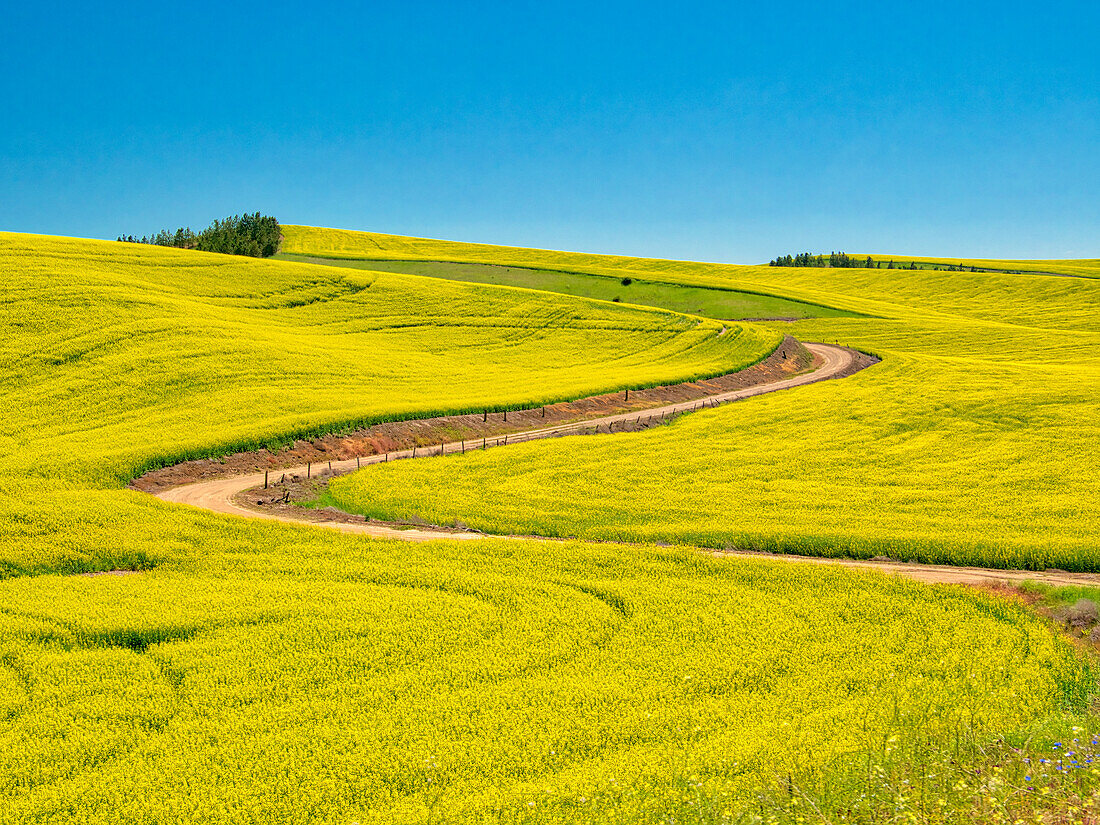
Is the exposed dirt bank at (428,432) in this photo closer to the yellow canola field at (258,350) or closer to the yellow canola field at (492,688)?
the yellow canola field at (258,350)

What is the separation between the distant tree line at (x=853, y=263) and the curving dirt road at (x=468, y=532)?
106 m

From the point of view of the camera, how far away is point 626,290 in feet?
334

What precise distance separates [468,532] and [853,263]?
6113 inches

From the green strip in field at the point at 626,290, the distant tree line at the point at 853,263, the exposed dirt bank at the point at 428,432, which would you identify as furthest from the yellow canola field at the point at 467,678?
the distant tree line at the point at 853,263

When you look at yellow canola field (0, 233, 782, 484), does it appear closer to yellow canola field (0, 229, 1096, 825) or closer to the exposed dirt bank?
the exposed dirt bank

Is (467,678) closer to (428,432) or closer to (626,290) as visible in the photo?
(428,432)

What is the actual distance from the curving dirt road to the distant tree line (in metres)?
106

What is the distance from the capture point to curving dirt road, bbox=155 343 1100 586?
19.9m

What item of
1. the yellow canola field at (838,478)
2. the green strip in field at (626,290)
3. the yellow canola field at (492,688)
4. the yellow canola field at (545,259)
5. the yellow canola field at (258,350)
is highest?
the yellow canola field at (545,259)

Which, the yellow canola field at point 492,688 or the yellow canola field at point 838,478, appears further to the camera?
the yellow canola field at point 838,478

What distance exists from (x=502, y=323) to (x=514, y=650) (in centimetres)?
5911

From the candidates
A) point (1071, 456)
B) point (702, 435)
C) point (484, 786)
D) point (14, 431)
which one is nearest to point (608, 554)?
point (484, 786)

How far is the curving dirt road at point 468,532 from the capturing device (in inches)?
784

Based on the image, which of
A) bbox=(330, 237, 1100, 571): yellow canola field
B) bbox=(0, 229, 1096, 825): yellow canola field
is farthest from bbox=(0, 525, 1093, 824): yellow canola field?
bbox=(330, 237, 1100, 571): yellow canola field
